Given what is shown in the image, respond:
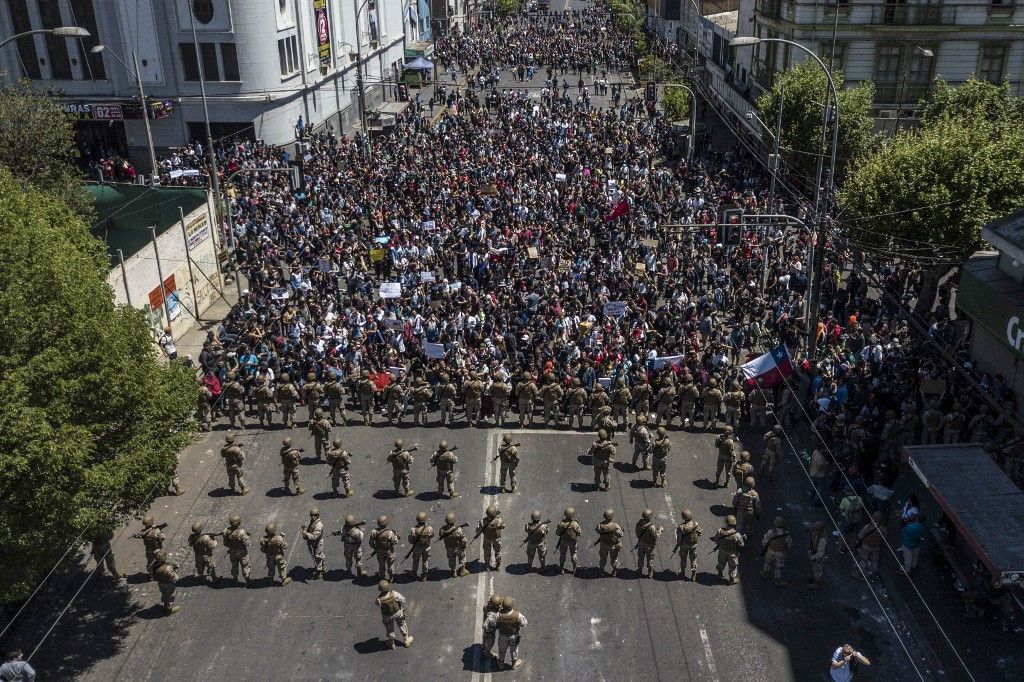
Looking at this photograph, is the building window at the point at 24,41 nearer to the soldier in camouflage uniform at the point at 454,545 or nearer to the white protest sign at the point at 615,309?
the white protest sign at the point at 615,309

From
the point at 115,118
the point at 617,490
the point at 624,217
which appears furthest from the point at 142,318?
the point at 115,118

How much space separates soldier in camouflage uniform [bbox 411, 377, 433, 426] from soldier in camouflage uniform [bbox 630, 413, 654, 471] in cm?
484

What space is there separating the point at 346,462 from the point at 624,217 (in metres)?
19.1

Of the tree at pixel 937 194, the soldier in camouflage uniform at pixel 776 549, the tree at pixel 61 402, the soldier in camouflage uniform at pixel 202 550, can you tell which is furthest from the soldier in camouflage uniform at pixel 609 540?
the tree at pixel 937 194

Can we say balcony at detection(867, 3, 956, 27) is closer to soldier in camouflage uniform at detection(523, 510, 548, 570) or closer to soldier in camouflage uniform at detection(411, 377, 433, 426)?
soldier in camouflage uniform at detection(411, 377, 433, 426)

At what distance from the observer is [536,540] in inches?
645

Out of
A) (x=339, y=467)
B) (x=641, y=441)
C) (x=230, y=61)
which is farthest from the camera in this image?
(x=230, y=61)

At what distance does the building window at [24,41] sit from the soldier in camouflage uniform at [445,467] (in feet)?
127

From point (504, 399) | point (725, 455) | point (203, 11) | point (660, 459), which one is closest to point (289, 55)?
point (203, 11)

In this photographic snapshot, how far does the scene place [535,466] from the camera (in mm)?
20391

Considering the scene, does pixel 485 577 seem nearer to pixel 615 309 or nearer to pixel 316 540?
pixel 316 540

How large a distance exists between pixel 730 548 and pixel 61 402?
10.8 metres

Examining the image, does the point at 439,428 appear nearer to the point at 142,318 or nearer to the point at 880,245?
the point at 142,318

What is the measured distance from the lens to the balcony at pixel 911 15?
4097 cm
